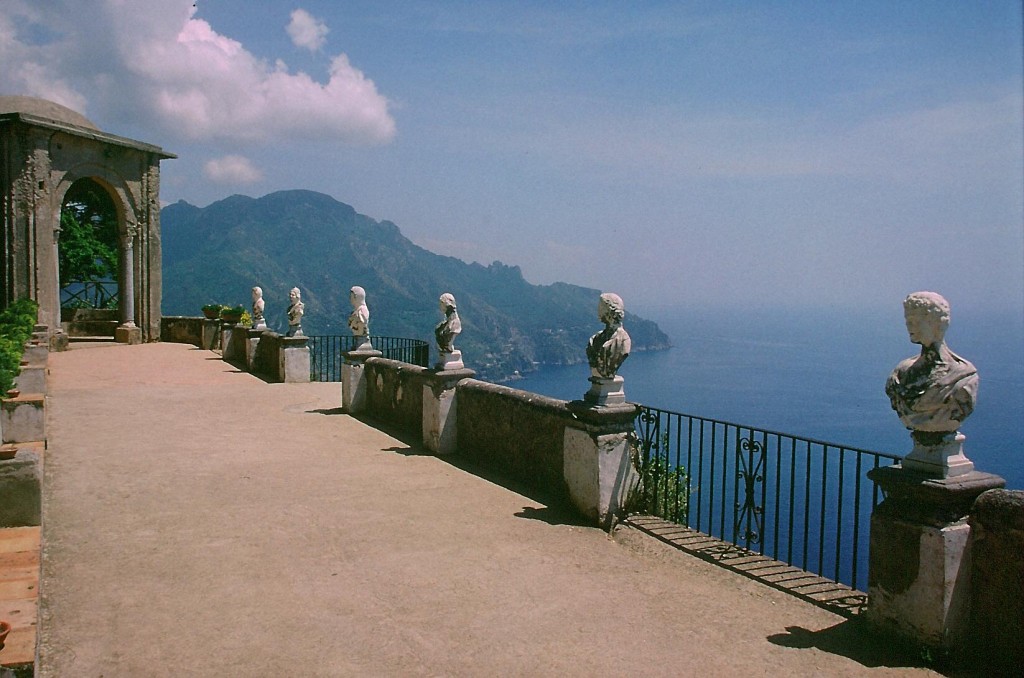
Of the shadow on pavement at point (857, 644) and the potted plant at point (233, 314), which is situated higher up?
the potted plant at point (233, 314)

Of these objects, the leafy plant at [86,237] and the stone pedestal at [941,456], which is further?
the leafy plant at [86,237]

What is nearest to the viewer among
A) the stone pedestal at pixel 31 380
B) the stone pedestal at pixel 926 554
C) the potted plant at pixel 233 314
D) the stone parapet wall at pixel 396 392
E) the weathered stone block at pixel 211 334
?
the stone pedestal at pixel 926 554

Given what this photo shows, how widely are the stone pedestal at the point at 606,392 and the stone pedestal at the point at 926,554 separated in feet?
8.28

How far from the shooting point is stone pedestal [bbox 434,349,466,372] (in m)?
9.05

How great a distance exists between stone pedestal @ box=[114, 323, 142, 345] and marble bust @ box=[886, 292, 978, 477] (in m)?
23.5

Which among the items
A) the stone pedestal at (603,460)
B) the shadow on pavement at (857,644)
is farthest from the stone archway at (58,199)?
the shadow on pavement at (857,644)

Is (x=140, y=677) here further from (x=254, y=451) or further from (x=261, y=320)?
(x=261, y=320)

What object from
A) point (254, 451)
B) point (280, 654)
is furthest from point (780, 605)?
point (254, 451)

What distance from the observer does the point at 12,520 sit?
5145 mm

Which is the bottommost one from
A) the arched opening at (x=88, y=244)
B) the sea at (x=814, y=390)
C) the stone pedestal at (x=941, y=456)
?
the sea at (x=814, y=390)

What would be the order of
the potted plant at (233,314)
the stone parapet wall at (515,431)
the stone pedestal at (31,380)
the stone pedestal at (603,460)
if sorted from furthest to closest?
the potted plant at (233,314) → the stone pedestal at (31,380) → the stone parapet wall at (515,431) → the stone pedestal at (603,460)

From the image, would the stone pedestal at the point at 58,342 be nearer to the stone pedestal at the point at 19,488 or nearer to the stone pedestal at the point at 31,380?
the stone pedestal at the point at 31,380

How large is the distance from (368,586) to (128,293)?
21944 mm

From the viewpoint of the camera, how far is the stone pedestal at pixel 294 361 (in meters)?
15.2
